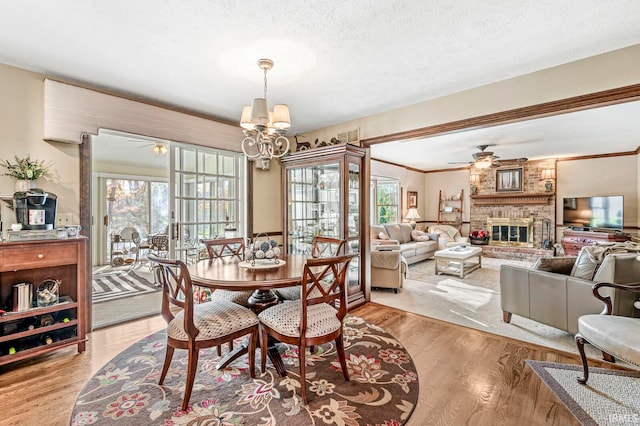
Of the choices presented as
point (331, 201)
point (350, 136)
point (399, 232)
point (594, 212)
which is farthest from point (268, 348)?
point (594, 212)

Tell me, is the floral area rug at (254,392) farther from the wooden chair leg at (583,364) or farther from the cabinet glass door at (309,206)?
the cabinet glass door at (309,206)

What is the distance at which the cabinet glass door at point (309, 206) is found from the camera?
4090mm

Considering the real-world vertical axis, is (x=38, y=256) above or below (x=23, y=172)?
below

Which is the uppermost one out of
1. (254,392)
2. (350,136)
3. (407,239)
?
(350,136)

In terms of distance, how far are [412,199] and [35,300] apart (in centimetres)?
837

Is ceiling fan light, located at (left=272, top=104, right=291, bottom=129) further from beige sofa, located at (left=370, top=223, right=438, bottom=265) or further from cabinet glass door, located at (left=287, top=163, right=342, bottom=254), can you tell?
beige sofa, located at (left=370, top=223, right=438, bottom=265)

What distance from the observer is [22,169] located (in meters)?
2.56

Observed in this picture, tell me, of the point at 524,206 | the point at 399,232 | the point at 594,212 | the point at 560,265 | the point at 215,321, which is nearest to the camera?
the point at 215,321

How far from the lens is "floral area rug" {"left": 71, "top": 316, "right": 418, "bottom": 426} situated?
1.76 meters

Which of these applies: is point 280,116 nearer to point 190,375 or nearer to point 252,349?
point 252,349

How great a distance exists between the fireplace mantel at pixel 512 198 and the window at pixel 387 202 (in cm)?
234

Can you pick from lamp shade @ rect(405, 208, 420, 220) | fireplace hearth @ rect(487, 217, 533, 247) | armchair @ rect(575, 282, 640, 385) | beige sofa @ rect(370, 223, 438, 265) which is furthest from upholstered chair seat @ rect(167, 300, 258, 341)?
fireplace hearth @ rect(487, 217, 533, 247)

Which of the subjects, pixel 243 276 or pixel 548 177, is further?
pixel 548 177

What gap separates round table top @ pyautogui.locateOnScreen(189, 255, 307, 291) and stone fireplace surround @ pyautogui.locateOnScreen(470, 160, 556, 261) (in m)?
7.21
